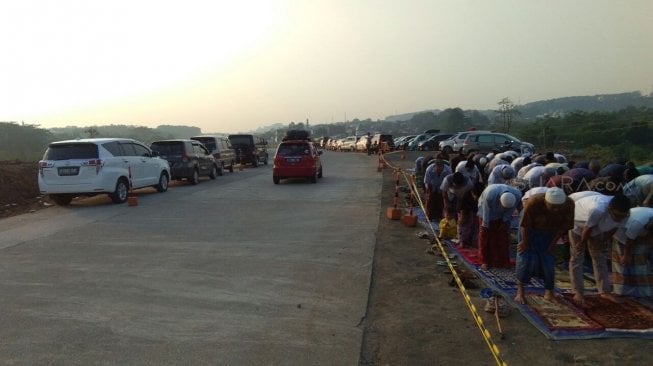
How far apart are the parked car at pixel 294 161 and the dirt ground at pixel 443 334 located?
38.5 ft

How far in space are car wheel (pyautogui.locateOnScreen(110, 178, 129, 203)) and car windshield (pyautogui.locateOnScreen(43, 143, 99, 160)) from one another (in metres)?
1.09

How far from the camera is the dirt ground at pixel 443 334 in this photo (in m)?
4.22

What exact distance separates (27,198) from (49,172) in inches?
148

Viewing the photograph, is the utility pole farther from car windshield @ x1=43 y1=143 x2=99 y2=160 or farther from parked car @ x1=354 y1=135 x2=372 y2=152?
car windshield @ x1=43 y1=143 x2=99 y2=160

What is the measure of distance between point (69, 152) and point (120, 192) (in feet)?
5.48

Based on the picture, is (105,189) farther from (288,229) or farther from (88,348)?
(88,348)

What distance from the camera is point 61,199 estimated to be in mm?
14258

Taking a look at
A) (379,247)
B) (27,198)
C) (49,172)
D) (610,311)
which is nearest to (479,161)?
(379,247)

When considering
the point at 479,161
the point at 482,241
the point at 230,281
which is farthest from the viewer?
the point at 479,161

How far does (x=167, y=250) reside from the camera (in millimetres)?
8219

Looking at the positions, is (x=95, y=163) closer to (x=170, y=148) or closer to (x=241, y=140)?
(x=170, y=148)

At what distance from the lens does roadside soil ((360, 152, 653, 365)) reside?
4.22 m

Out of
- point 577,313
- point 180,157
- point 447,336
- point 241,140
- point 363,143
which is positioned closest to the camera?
point 447,336

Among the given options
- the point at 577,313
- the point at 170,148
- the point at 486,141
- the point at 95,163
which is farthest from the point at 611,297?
the point at 486,141
